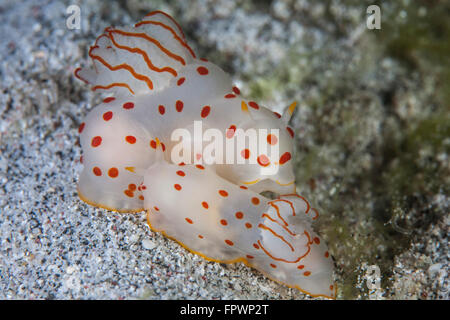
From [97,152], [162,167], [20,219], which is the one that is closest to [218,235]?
[162,167]

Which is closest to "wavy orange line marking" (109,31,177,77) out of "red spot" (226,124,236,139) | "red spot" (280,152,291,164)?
"red spot" (226,124,236,139)

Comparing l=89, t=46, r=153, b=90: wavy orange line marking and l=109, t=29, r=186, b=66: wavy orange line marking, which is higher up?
l=109, t=29, r=186, b=66: wavy orange line marking

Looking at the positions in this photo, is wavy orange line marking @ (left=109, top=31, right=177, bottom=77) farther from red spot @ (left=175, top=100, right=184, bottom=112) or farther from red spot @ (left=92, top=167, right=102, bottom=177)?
red spot @ (left=92, top=167, right=102, bottom=177)

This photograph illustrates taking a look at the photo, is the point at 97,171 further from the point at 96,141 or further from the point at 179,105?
the point at 179,105

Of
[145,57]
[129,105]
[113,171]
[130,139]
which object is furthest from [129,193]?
[145,57]

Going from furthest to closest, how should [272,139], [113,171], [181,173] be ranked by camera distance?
1. [113,171]
2. [181,173]
3. [272,139]

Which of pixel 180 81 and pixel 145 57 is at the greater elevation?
pixel 145 57

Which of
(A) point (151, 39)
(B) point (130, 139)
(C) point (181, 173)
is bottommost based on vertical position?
(C) point (181, 173)
